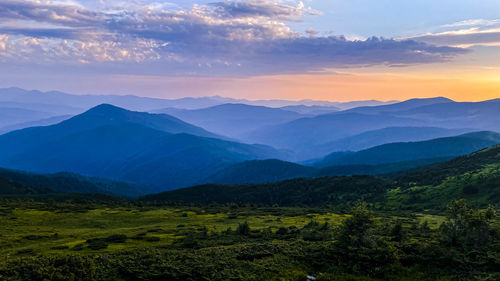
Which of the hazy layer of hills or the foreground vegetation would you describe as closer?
the foreground vegetation

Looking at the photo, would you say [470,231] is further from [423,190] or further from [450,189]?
[423,190]

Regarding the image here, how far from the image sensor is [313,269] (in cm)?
3281

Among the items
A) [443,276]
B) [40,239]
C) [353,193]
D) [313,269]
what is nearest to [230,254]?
[313,269]

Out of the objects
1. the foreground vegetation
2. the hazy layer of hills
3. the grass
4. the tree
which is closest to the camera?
the foreground vegetation

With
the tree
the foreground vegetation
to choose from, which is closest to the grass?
the foreground vegetation

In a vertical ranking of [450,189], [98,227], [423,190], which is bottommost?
[423,190]

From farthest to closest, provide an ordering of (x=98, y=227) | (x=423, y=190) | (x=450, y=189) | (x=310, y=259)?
(x=423, y=190), (x=450, y=189), (x=98, y=227), (x=310, y=259)

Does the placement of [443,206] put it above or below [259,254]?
below

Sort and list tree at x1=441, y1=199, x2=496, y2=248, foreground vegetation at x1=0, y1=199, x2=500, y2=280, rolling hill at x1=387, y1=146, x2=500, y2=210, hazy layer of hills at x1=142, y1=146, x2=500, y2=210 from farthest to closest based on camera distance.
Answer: hazy layer of hills at x1=142, y1=146, x2=500, y2=210 < rolling hill at x1=387, y1=146, x2=500, y2=210 < tree at x1=441, y1=199, x2=496, y2=248 < foreground vegetation at x1=0, y1=199, x2=500, y2=280

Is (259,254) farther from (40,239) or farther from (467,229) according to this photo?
(40,239)

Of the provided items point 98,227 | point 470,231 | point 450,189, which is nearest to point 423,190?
point 450,189

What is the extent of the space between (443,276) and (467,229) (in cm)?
998

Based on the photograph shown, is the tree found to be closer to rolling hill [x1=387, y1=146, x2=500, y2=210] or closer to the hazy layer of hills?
rolling hill [x1=387, y1=146, x2=500, y2=210]

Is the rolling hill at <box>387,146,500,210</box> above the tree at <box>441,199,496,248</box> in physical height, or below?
below
